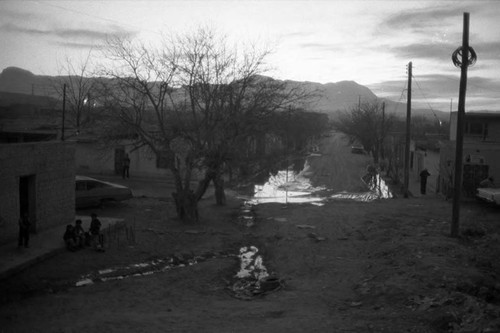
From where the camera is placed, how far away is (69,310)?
9367 mm

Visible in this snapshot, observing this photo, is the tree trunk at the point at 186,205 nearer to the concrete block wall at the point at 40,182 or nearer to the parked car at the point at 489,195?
the concrete block wall at the point at 40,182

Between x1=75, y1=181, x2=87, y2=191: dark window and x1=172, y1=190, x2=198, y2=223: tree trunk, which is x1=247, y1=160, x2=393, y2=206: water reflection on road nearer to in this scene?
x1=172, y1=190, x2=198, y2=223: tree trunk

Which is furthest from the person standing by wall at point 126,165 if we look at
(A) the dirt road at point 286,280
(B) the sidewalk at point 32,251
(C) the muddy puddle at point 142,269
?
(C) the muddy puddle at point 142,269

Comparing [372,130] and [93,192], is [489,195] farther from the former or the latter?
[372,130]

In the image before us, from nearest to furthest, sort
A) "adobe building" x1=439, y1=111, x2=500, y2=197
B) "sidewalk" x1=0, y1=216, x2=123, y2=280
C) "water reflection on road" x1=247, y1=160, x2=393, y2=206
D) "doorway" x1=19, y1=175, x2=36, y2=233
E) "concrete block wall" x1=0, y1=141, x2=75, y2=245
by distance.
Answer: "sidewalk" x1=0, y1=216, x2=123, y2=280 < "concrete block wall" x1=0, y1=141, x2=75, y2=245 < "doorway" x1=19, y1=175, x2=36, y2=233 < "adobe building" x1=439, y1=111, x2=500, y2=197 < "water reflection on road" x1=247, y1=160, x2=393, y2=206

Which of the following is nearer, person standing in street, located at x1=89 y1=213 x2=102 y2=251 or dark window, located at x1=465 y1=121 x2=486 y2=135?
person standing in street, located at x1=89 y1=213 x2=102 y2=251

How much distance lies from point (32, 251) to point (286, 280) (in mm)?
6292

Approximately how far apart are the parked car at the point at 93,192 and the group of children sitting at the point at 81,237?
5.77m

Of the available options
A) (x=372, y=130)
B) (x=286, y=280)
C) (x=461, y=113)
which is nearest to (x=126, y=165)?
(x=286, y=280)

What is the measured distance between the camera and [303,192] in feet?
96.0

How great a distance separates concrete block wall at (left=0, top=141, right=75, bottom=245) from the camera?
41.5 feet

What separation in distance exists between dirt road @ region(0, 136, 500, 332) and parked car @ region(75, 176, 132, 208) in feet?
Answer: 2.84

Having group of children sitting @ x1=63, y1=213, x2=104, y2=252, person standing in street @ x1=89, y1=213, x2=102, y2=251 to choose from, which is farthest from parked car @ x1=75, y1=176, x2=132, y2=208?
person standing in street @ x1=89, y1=213, x2=102, y2=251

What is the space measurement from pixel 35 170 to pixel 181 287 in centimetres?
573
